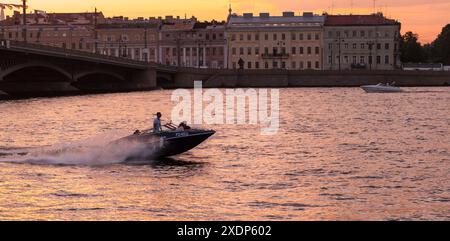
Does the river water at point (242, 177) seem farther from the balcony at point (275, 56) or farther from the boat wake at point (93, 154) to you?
the balcony at point (275, 56)

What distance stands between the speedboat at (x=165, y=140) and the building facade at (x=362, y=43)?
354ft

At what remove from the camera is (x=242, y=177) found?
26.9 meters

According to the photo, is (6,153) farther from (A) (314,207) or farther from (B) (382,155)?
(A) (314,207)

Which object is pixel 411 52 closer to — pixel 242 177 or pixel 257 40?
pixel 257 40

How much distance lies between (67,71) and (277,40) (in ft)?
184

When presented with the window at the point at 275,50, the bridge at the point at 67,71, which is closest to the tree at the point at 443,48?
the window at the point at 275,50

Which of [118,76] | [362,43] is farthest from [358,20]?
[118,76]

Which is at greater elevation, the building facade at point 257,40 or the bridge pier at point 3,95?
the building facade at point 257,40

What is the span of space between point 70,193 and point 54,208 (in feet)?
7.50

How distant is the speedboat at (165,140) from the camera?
98.1 ft

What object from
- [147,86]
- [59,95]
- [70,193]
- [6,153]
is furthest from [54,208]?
[147,86]

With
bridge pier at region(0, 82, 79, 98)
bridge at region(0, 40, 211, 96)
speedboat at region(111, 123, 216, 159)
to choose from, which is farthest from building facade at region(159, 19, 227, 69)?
speedboat at region(111, 123, 216, 159)

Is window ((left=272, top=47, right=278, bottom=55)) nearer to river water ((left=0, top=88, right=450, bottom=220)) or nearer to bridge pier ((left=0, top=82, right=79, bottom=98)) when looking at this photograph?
bridge pier ((left=0, top=82, right=79, bottom=98))

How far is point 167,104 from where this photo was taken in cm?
7619
